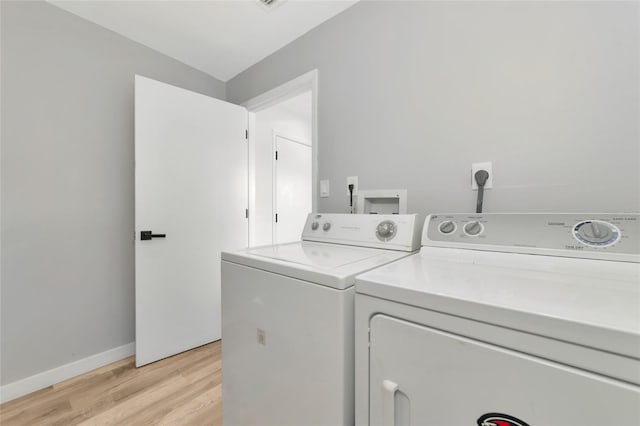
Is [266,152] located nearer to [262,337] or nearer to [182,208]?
[182,208]

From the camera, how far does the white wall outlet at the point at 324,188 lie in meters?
1.70

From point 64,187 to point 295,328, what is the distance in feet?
6.18

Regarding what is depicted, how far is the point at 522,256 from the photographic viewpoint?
31.9 inches

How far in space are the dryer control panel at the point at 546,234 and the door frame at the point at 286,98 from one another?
94cm

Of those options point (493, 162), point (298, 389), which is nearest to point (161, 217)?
point (298, 389)

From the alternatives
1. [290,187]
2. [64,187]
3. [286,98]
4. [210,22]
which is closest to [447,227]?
[286,98]

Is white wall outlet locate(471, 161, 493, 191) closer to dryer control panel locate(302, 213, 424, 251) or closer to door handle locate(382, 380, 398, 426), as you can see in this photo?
dryer control panel locate(302, 213, 424, 251)

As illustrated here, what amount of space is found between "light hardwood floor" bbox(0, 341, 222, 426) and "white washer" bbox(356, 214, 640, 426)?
4.03 feet

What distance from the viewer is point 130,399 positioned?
145cm

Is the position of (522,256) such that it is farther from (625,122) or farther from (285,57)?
(285,57)

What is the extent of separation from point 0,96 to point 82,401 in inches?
70.2

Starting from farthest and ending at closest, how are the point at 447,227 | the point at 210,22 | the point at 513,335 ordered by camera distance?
the point at 210,22 < the point at 447,227 < the point at 513,335

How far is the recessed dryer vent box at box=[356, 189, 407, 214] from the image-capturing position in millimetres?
1371

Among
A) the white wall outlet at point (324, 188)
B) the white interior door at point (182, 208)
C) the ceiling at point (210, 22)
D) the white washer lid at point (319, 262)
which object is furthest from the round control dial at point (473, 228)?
the white interior door at point (182, 208)
